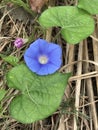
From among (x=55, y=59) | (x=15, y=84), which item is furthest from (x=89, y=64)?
(x=15, y=84)

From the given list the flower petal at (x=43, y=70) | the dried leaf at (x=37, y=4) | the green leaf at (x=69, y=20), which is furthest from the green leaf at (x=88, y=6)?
the flower petal at (x=43, y=70)

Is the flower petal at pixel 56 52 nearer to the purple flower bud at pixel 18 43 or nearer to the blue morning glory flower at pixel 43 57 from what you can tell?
the blue morning glory flower at pixel 43 57

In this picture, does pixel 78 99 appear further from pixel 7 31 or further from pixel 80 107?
pixel 7 31

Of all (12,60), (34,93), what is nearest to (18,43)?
(12,60)

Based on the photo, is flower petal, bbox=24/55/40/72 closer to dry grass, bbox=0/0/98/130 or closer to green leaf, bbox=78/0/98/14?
dry grass, bbox=0/0/98/130

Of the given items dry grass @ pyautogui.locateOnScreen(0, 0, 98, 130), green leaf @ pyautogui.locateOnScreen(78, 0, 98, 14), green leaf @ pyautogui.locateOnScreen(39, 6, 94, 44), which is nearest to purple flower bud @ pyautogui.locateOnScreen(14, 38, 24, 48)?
dry grass @ pyautogui.locateOnScreen(0, 0, 98, 130)

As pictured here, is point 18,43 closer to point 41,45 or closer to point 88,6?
point 41,45
